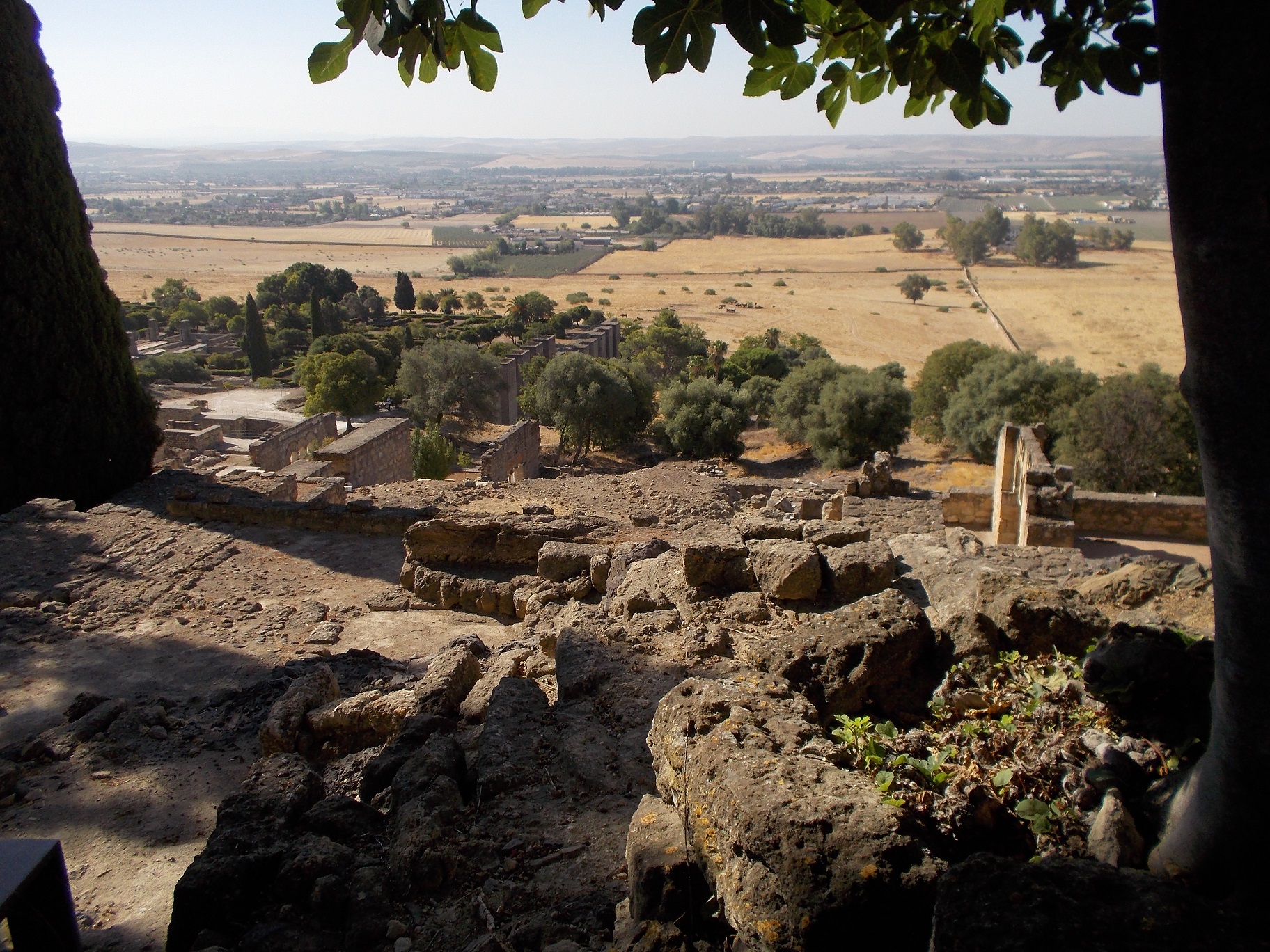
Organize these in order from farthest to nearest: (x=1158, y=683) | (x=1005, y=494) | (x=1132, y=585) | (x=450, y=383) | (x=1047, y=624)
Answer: (x=450, y=383)
(x=1005, y=494)
(x=1132, y=585)
(x=1047, y=624)
(x=1158, y=683)

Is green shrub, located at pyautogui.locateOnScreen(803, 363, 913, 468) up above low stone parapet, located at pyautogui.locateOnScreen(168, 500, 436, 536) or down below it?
below

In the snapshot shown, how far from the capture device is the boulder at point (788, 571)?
511cm

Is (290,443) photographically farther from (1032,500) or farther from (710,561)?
(710,561)

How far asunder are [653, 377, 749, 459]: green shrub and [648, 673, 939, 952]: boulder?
26.1m

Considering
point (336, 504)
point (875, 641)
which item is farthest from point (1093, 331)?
point (875, 641)

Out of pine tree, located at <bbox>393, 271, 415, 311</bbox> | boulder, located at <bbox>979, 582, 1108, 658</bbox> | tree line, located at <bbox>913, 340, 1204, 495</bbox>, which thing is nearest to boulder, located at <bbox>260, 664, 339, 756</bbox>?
boulder, located at <bbox>979, 582, 1108, 658</bbox>

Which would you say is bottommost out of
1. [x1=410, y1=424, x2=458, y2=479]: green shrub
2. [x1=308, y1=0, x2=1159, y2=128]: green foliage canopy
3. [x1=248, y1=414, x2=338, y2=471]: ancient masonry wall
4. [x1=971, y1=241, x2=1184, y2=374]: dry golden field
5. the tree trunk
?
[x1=971, y1=241, x2=1184, y2=374]: dry golden field

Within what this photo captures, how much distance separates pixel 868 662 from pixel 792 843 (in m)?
1.48

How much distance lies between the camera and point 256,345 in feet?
147

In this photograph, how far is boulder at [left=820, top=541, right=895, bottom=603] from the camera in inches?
203

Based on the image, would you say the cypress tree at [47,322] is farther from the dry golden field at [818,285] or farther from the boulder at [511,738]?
the dry golden field at [818,285]

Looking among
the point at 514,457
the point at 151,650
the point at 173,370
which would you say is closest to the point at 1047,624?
the point at 151,650

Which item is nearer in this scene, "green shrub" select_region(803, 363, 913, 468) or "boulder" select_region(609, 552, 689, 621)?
"boulder" select_region(609, 552, 689, 621)

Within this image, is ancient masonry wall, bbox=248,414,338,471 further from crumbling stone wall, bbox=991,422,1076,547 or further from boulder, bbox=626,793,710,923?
boulder, bbox=626,793,710,923
